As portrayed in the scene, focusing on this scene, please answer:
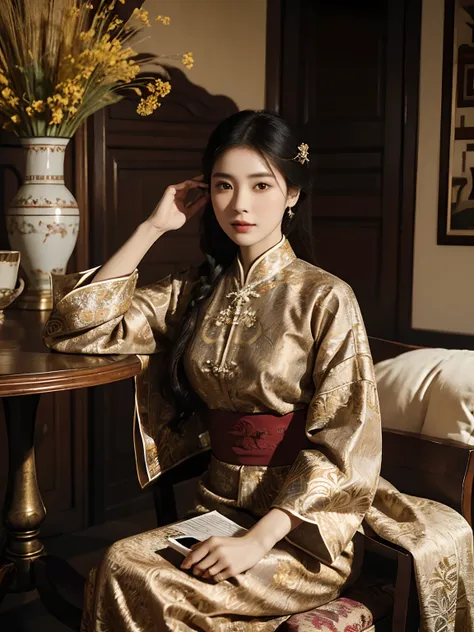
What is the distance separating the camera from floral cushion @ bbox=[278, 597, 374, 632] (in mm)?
1652

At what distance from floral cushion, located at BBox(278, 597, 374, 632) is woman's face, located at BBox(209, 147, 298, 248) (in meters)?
0.72

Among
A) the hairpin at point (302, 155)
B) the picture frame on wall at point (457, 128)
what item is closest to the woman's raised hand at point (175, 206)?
the hairpin at point (302, 155)

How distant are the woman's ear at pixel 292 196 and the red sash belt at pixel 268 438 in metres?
0.43

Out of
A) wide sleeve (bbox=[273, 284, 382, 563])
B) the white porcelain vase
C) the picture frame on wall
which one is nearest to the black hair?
wide sleeve (bbox=[273, 284, 382, 563])

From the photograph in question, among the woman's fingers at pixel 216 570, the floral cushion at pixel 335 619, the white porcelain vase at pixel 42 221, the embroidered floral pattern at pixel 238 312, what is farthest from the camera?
the white porcelain vase at pixel 42 221

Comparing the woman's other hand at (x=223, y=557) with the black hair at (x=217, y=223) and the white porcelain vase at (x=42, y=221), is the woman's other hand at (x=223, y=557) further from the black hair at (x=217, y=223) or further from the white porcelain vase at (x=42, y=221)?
the white porcelain vase at (x=42, y=221)

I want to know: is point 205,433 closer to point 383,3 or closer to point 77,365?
point 77,365

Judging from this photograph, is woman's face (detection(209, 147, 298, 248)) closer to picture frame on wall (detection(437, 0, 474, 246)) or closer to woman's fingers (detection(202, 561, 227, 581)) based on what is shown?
woman's fingers (detection(202, 561, 227, 581))

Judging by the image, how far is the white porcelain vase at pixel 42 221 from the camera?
8.32 feet

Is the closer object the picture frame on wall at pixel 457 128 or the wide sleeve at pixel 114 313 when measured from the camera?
the wide sleeve at pixel 114 313

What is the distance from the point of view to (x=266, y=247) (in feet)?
6.31

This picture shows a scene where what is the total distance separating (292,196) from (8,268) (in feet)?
2.63

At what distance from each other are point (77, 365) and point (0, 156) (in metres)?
1.32

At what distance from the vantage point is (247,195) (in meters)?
1.85
